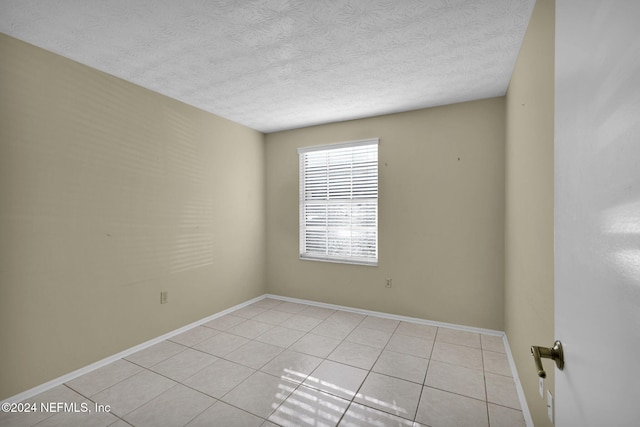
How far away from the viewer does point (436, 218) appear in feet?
10.8

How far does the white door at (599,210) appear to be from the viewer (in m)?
0.40

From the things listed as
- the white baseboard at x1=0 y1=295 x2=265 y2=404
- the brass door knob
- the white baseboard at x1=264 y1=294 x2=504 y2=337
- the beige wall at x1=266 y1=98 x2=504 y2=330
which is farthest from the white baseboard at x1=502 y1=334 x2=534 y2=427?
the white baseboard at x1=0 y1=295 x2=265 y2=404

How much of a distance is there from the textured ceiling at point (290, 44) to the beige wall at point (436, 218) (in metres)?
0.44

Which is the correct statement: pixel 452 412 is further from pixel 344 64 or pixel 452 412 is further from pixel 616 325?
pixel 344 64

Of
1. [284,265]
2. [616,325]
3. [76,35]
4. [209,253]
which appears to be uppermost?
[76,35]

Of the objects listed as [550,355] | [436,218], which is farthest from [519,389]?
[550,355]

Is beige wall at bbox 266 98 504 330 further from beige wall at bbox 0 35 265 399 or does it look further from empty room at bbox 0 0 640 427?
beige wall at bbox 0 35 265 399

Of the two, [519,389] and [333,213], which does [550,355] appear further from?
[333,213]

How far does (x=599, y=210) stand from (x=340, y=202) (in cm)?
340

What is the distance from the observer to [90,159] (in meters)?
2.39

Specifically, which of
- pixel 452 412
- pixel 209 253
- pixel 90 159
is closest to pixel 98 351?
pixel 209 253

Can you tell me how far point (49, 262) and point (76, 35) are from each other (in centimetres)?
166

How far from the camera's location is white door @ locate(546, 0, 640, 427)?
40cm

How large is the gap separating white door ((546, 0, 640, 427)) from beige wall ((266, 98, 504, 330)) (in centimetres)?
265
